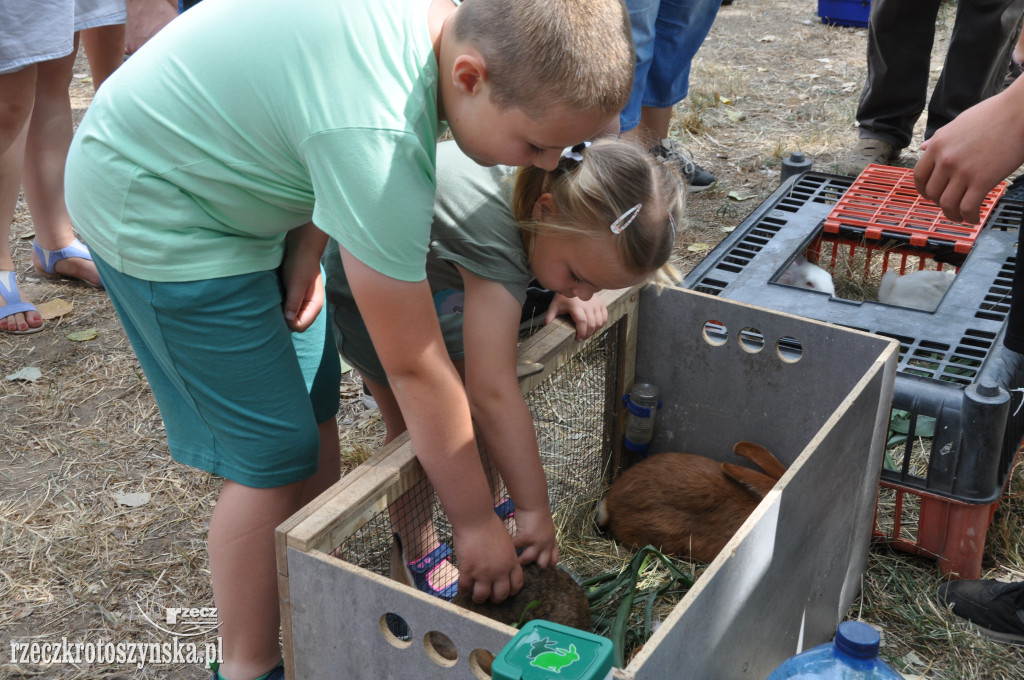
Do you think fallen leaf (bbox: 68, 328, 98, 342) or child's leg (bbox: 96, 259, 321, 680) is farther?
fallen leaf (bbox: 68, 328, 98, 342)

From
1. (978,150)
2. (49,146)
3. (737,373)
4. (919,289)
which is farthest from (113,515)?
(919,289)

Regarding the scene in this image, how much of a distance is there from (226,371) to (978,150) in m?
1.18

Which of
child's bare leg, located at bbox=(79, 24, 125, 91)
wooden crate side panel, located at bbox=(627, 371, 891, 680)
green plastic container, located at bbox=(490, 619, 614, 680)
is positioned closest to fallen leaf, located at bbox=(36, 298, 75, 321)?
child's bare leg, located at bbox=(79, 24, 125, 91)

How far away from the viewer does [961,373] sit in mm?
2047

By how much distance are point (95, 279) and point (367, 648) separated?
2478mm

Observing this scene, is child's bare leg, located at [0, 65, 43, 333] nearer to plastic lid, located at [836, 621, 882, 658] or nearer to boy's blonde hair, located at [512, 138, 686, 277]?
boy's blonde hair, located at [512, 138, 686, 277]

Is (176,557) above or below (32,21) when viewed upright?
below

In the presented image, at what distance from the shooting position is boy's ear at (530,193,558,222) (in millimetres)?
1497

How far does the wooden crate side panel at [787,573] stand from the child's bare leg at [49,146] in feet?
8.06

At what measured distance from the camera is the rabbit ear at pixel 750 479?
1862mm

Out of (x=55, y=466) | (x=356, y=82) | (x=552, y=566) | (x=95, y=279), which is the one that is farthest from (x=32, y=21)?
(x=552, y=566)

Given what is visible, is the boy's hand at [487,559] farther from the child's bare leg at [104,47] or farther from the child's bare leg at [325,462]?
the child's bare leg at [104,47]

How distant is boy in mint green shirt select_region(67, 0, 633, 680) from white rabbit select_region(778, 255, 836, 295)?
1311 millimetres

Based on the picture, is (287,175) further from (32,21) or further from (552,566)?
(32,21)
